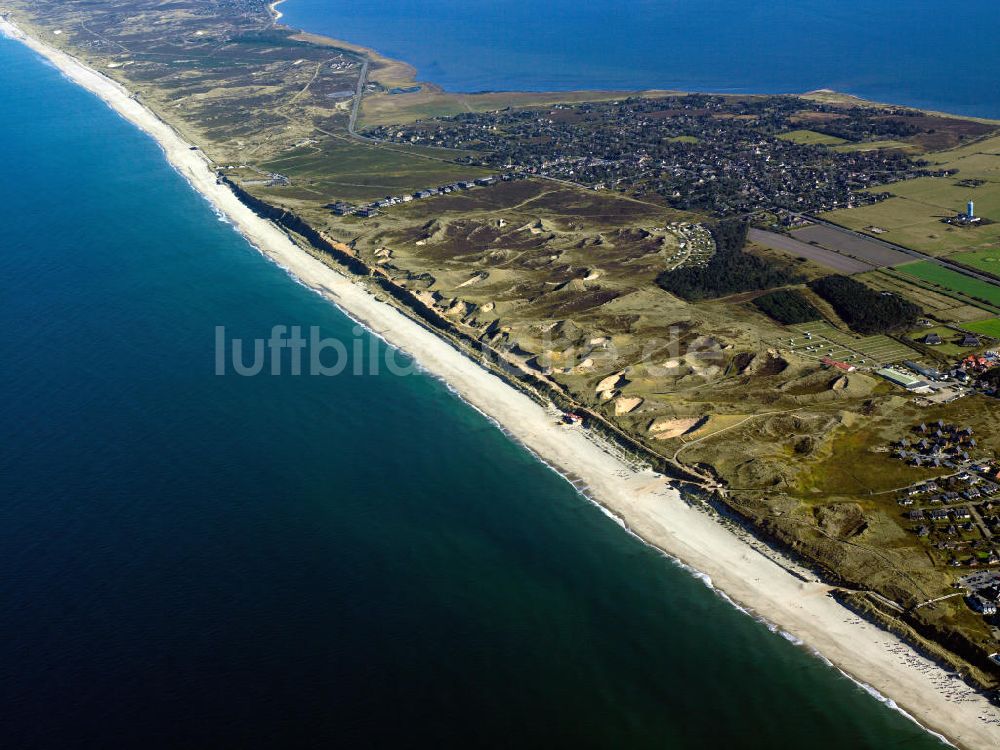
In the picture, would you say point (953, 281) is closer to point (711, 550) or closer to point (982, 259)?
point (982, 259)

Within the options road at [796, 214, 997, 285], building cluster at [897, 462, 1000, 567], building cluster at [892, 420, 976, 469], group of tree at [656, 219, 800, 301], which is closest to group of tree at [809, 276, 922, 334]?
group of tree at [656, 219, 800, 301]

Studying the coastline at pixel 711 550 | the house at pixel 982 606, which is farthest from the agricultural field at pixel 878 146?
the house at pixel 982 606

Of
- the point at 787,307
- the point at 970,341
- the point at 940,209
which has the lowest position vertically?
the point at 787,307

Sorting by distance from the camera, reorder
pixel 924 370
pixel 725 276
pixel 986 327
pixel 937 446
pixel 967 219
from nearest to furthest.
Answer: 1. pixel 937 446
2. pixel 924 370
3. pixel 986 327
4. pixel 725 276
5. pixel 967 219

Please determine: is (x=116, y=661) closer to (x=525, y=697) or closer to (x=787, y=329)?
(x=525, y=697)

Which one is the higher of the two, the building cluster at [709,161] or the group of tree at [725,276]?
the building cluster at [709,161]

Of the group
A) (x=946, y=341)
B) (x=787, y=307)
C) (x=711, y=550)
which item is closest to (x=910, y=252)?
(x=787, y=307)

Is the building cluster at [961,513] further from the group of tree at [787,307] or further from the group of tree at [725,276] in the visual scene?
the group of tree at [725,276]
